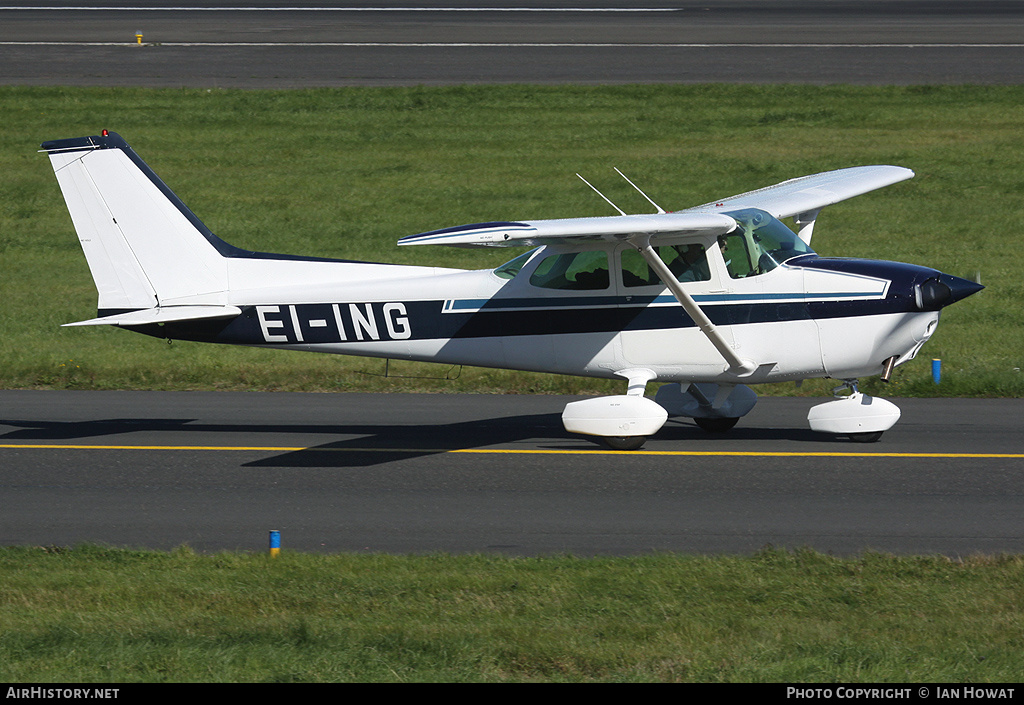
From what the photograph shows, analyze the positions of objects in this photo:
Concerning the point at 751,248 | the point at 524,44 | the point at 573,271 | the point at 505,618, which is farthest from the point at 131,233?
the point at 524,44

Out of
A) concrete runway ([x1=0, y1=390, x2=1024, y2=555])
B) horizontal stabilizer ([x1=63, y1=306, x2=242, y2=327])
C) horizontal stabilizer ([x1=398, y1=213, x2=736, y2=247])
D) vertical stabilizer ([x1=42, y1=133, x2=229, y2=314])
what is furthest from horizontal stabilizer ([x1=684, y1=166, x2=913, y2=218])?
vertical stabilizer ([x1=42, y1=133, x2=229, y2=314])

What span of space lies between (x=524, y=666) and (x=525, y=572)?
150cm

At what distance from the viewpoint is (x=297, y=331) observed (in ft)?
36.4

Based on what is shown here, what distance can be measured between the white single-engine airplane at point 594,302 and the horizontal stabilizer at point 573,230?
3 cm

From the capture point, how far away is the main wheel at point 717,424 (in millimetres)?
11484

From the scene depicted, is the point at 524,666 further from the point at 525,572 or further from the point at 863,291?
the point at 863,291

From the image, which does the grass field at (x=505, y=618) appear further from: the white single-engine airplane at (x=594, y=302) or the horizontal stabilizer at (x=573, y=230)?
the white single-engine airplane at (x=594, y=302)

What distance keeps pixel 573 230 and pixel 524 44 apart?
20.3 m

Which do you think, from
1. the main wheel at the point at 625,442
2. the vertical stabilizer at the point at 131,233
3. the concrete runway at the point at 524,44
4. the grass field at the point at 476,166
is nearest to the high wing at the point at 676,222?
the main wheel at the point at 625,442

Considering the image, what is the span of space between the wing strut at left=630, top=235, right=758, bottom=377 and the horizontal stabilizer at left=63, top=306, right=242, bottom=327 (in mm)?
3790

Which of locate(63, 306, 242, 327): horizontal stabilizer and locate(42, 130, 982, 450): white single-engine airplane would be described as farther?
locate(63, 306, 242, 327): horizontal stabilizer

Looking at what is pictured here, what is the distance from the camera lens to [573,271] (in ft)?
35.4

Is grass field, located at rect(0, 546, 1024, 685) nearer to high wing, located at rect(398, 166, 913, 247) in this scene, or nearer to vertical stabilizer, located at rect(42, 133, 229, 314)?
high wing, located at rect(398, 166, 913, 247)

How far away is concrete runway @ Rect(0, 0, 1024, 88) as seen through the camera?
85.7 ft
